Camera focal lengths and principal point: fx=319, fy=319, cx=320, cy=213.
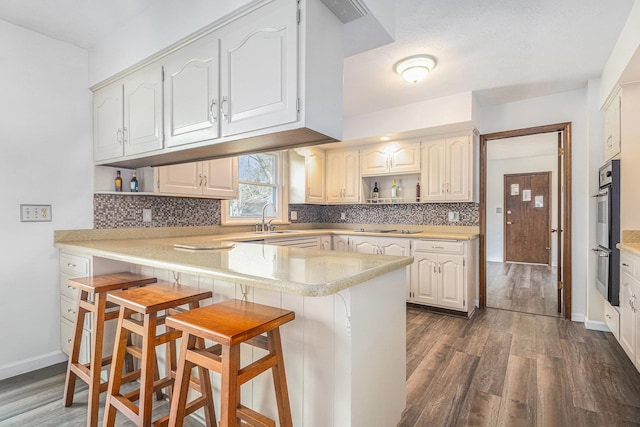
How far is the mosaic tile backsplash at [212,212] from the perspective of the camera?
2721mm

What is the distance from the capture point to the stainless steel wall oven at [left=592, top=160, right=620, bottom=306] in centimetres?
243

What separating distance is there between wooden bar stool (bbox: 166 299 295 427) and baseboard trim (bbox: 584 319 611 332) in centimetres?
320

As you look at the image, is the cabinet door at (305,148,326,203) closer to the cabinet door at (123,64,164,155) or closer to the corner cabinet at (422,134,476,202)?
the corner cabinet at (422,134,476,202)

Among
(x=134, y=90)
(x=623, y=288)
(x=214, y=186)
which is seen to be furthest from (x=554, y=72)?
(x=134, y=90)

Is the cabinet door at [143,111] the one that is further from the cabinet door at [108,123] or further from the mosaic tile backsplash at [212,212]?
the mosaic tile backsplash at [212,212]

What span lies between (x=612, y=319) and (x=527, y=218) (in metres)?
4.50

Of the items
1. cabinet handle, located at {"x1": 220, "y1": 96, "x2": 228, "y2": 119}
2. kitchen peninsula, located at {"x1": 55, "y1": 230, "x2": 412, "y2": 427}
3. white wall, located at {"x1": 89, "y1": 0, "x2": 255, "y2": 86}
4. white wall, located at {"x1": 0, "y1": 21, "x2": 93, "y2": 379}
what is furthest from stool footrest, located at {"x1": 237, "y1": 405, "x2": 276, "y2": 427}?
white wall, located at {"x1": 0, "y1": 21, "x2": 93, "y2": 379}

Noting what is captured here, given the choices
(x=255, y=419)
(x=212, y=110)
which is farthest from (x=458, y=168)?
(x=255, y=419)

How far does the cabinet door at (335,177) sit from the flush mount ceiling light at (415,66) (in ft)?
6.32

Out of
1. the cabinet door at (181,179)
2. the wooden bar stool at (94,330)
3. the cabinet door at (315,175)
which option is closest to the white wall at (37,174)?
the cabinet door at (181,179)

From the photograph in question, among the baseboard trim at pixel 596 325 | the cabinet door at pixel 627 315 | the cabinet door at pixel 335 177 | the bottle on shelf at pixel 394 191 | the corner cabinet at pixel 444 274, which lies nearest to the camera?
the cabinet door at pixel 627 315

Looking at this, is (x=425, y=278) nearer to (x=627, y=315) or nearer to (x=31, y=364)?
(x=627, y=315)

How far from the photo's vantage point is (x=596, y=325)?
9.81 feet

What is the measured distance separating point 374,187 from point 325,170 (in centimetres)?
77
